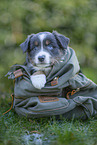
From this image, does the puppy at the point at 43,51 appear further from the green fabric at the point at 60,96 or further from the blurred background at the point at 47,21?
the blurred background at the point at 47,21

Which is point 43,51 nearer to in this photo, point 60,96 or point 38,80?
point 38,80

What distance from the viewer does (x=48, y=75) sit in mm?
3693

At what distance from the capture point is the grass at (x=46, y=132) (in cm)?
276

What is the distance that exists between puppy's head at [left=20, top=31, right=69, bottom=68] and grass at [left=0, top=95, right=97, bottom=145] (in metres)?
0.94

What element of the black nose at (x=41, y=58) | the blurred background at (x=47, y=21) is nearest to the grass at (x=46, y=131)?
the black nose at (x=41, y=58)

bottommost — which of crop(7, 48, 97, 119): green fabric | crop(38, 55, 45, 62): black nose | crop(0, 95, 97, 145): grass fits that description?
crop(0, 95, 97, 145): grass

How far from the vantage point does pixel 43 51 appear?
12.1ft

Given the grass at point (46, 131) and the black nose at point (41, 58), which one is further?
the black nose at point (41, 58)

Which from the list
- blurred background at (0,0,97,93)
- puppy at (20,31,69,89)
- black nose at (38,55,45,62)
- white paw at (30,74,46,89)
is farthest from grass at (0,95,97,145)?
blurred background at (0,0,97,93)

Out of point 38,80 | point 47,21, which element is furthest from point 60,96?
point 47,21

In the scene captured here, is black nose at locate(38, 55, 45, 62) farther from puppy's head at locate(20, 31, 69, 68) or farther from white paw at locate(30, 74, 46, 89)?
white paw at locate(30, 74, 46, 89)

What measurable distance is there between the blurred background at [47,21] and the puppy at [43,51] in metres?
5.34

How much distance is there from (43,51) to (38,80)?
50 cm

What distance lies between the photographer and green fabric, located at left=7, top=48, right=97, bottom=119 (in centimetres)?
348
